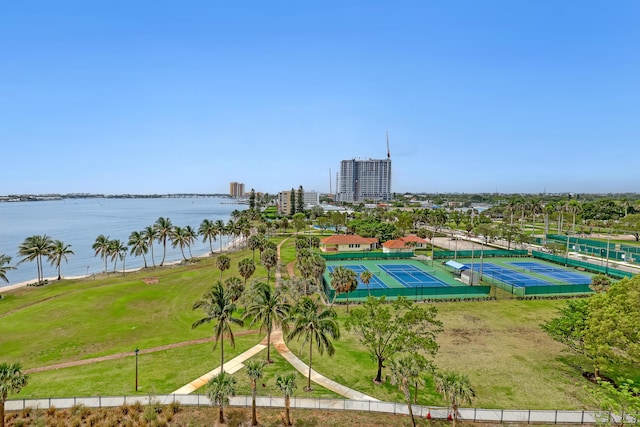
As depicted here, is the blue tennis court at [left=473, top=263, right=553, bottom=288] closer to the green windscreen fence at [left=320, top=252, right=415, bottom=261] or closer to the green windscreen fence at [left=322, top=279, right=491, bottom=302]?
the green windscreen fence at [left=322, top=279, right=491, bottom=302]

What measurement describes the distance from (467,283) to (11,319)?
64.2 meters

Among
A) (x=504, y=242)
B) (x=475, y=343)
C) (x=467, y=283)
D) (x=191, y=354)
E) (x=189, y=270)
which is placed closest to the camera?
(x=191, y=354)

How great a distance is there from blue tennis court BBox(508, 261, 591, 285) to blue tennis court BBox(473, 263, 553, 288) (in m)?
4.15

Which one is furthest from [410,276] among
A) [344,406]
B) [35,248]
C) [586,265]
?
[35,248]

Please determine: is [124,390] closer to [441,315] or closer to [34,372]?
[34,372]

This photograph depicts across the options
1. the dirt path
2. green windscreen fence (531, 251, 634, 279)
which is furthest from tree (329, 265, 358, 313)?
green windscreen fence (531, 251, 634, 279)

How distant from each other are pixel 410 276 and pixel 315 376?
134 feet

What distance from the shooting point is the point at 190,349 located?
107 ft

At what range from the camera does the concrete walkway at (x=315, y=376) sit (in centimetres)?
2491

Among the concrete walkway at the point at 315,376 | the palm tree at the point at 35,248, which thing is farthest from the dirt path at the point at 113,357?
the palm tree at the point at 35,248

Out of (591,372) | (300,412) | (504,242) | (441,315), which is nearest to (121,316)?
(300,412)

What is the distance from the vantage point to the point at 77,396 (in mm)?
24250

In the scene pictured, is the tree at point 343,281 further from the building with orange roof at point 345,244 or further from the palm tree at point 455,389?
the building with orange roof at point 345,244

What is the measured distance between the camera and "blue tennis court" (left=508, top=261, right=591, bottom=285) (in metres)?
60.6
